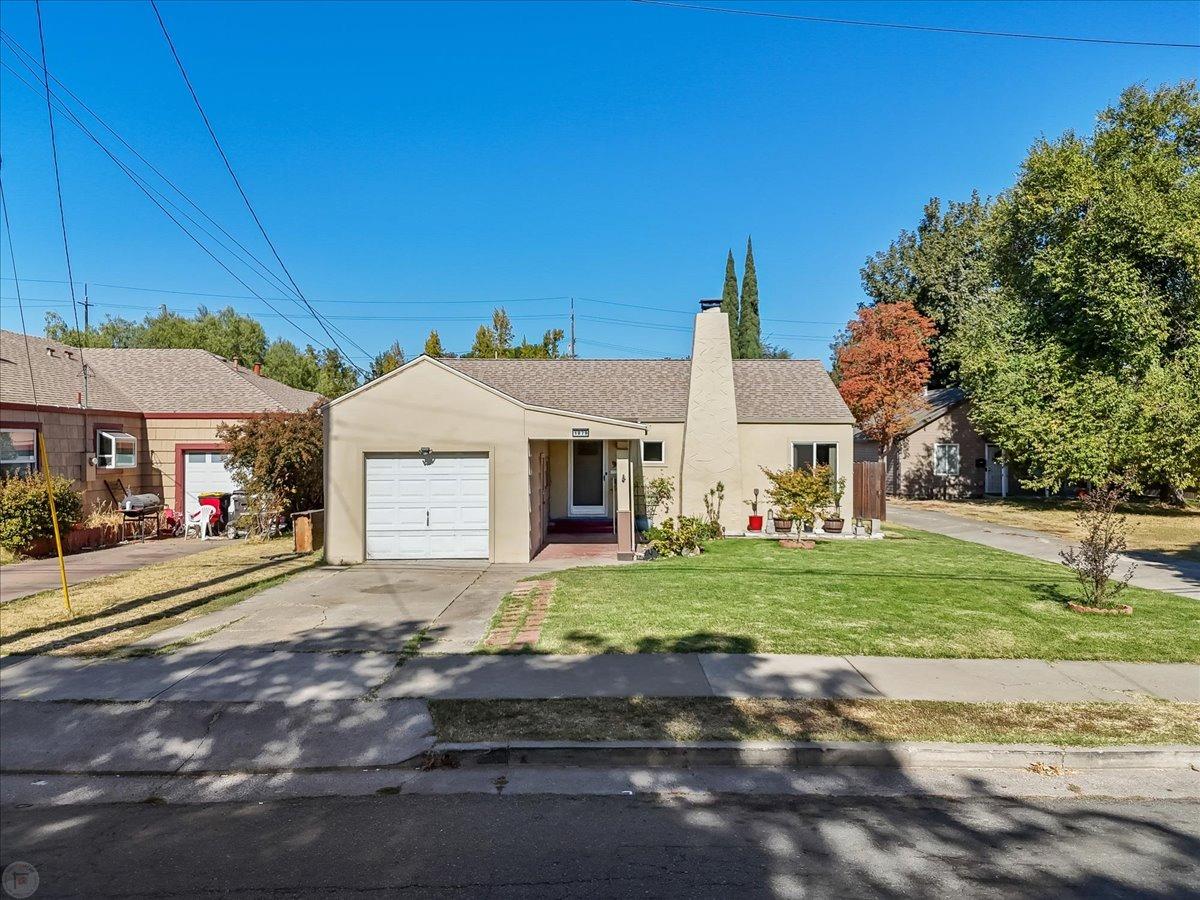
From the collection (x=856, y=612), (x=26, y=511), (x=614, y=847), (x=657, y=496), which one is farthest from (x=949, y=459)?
(x=26, y=511)

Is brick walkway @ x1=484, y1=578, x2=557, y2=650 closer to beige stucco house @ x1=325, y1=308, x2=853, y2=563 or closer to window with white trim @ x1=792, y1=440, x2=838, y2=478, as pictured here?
beige stucco house @ x1=325, y1=308, x2=853, y2=563

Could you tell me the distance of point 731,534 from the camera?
61.8 feet

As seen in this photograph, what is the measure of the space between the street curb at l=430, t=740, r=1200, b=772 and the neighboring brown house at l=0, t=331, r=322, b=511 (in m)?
15.9

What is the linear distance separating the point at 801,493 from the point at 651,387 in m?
6.31

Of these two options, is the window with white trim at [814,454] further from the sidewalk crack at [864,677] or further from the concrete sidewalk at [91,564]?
the concrete sidewalk at [91,564]

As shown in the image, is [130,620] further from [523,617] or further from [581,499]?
[581,499]

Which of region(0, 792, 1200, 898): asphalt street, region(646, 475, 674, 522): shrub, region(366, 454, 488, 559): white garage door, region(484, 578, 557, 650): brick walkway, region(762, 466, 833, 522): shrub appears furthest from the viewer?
region(646, 475, 674, 522): shrub

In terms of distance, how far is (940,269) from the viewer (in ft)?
128

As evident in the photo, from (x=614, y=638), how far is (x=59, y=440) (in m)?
15.4

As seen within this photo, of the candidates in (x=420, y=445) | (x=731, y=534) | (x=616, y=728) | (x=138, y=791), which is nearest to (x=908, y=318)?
(x=731, y=534)

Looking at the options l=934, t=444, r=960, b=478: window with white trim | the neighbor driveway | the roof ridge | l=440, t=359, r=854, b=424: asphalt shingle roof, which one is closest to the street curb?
the neighbor driveway

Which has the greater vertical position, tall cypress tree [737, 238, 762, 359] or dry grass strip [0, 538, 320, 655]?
tall cypress tree [737, 238, 762, 359]

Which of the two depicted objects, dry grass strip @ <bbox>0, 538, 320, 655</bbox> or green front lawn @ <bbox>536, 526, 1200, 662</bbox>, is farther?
dry grass strip @ <bbox>0, 538, 320, 655</bbox>

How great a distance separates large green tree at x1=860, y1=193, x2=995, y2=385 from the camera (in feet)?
125
